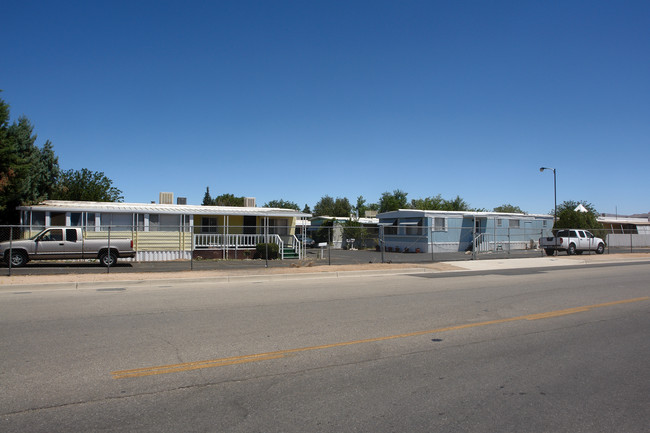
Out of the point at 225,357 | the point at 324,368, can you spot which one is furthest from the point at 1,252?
the point at 324,368

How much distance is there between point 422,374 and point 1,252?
19150 millimetres

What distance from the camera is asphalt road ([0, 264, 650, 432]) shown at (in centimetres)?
420

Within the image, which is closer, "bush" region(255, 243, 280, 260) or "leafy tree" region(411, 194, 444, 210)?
"bush" region(255, 243, 280, 260)

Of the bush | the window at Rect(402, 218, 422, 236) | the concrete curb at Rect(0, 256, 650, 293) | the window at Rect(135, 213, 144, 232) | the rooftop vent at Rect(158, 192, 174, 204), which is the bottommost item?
the concrete curb at Rect(0, 256, 650, 293)

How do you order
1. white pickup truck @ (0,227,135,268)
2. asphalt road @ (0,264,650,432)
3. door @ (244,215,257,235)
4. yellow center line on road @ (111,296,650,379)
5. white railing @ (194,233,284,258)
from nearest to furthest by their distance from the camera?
asphalt road @ (0,264,650,432), yellow center line on road @ (111,296,650,379), white pickup truck @ (0,227,135,268), white railing @ (194,233,284,258), door @ (244,215,257,235)

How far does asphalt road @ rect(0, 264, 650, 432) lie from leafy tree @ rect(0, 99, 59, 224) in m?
14.0

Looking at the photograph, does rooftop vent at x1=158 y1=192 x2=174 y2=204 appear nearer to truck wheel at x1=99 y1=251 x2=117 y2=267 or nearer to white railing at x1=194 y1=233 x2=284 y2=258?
white railing at x1=194 y1=233 x2=284 y2=258

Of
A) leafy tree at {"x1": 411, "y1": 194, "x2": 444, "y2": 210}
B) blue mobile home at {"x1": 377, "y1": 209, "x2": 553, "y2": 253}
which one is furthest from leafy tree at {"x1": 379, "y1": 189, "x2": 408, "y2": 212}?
blue mobile home at {"x1": 377, "y1": 209, "x2": 553, "y2": 253}

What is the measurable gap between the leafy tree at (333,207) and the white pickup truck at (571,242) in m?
45.2

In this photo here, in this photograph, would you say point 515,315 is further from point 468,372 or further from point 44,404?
point 44,404

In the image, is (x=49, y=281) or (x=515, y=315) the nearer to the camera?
(x=515, y=315)

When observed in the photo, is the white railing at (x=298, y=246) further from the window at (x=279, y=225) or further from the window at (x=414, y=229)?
the window at (x=414, y=229)

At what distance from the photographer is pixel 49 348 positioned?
6.33 meters

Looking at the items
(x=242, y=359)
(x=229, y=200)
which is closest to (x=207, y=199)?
(x=229, y=200)
